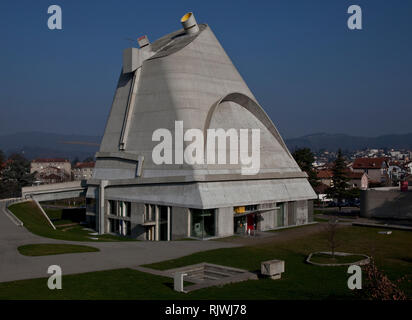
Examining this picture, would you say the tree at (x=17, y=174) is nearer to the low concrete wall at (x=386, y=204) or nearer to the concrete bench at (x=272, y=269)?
the low concrete wall at (x=386, y=204)

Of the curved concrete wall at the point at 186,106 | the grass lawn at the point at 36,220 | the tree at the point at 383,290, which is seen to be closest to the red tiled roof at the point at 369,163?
the curved concrete wall at the point at 186,106

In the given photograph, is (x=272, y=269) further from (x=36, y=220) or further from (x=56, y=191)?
(x=56, y=191)

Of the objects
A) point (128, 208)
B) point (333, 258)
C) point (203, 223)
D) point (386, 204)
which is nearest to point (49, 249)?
point (203, 223)

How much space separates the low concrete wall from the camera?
155ft

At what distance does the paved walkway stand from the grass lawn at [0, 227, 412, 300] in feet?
4.57

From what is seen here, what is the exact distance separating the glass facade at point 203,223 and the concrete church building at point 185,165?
0.28 ft

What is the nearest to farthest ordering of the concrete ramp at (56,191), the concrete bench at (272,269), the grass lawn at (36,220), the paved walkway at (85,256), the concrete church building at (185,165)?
1. the concrete bench at (272,269)
2. the paved walkway at (85,256)
3. the concrete church building at (185,165)
4. the grass lawn at (36,220)
5. the concrete ramp at (56,191)

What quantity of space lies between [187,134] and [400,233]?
20.5 metres

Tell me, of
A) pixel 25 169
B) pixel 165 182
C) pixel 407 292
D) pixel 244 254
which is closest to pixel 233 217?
pixel 165 182

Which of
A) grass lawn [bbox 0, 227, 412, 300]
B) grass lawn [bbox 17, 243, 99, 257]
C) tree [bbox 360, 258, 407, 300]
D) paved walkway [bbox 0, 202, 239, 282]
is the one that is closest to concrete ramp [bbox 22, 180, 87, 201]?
paved walkway [bbox 0, 202, 239, 282]

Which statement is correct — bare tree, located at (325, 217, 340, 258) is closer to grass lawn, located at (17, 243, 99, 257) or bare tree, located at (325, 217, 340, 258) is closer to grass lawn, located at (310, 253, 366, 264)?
grass lawn, located at (310, 253, 366, 264)

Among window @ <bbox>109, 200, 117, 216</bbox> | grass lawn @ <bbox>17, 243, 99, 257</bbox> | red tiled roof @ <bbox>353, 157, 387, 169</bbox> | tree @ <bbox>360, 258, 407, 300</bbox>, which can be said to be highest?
red tiled roof @ <bbox>353, 157, 387, 169</bbox>

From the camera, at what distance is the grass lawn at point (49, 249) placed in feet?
88.2
